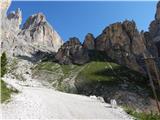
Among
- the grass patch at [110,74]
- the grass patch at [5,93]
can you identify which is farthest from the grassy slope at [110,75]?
the grass patch at [5,93]

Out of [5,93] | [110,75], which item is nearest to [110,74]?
[110,75]

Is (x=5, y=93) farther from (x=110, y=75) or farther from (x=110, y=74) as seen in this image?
(x=110, y=74)

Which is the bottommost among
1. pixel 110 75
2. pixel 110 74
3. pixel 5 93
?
pixel 5 93

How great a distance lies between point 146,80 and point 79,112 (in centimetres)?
15189

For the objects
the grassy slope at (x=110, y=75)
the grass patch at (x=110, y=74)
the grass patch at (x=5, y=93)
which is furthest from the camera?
the grass patch at (x=110, y=74)

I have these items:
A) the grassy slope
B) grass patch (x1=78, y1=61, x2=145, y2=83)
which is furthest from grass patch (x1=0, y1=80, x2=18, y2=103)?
grass patch (x1=78, y1=61, x2=145, y2=83)

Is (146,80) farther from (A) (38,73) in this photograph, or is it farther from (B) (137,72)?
(A) (38,73)

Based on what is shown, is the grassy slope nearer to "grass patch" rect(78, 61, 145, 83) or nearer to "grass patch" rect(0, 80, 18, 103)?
"grass patch" rect(78, 61, 145, 83)

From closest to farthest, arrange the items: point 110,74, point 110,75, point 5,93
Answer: point 5,93 < point 110,75 < point 110,74

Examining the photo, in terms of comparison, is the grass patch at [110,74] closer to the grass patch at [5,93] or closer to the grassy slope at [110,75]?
the grassy slope at [110,75]

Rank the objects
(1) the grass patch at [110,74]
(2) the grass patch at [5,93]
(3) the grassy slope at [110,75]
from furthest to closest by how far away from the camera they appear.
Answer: (1) the grass patch at [110,74]
(3) the grassy slope at [110,75]
(2) the grass patch at [5,93]

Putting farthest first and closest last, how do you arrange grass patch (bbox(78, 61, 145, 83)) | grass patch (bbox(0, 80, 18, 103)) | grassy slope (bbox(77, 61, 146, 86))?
grass patch (bbox(78, 61, 145, 83)) < grassy slope (bbox(77, 61, 146, 86)) < grass patch (bbox(0, 80, 18, 103))

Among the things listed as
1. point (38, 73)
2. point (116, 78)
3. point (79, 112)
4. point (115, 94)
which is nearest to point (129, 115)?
point (79, 112)

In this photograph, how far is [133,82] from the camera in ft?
566
